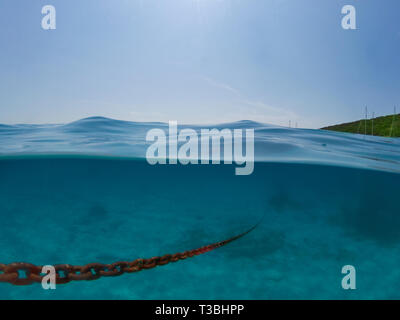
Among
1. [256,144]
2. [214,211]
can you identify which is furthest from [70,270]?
[214,211]

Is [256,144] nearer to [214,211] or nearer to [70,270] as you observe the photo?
[214,211]

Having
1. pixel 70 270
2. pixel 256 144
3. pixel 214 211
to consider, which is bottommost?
pixel 214 211

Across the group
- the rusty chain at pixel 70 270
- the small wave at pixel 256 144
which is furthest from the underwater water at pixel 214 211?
the rusty chain at pixel 70 270

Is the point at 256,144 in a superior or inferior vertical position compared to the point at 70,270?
superior

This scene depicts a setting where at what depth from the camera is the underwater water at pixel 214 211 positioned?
838 cm

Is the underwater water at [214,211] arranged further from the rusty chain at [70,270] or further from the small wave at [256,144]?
the rusty chain at [70,270]

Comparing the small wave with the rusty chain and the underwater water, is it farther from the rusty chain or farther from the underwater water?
the rusty chain

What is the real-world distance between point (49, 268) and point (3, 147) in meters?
14.0

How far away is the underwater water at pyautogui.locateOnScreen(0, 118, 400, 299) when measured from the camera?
27.5 feet

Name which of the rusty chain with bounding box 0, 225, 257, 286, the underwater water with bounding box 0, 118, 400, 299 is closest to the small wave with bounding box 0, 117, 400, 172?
the underwater water with bounding box 0, 118, 400, 299

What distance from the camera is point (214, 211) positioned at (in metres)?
22.2
